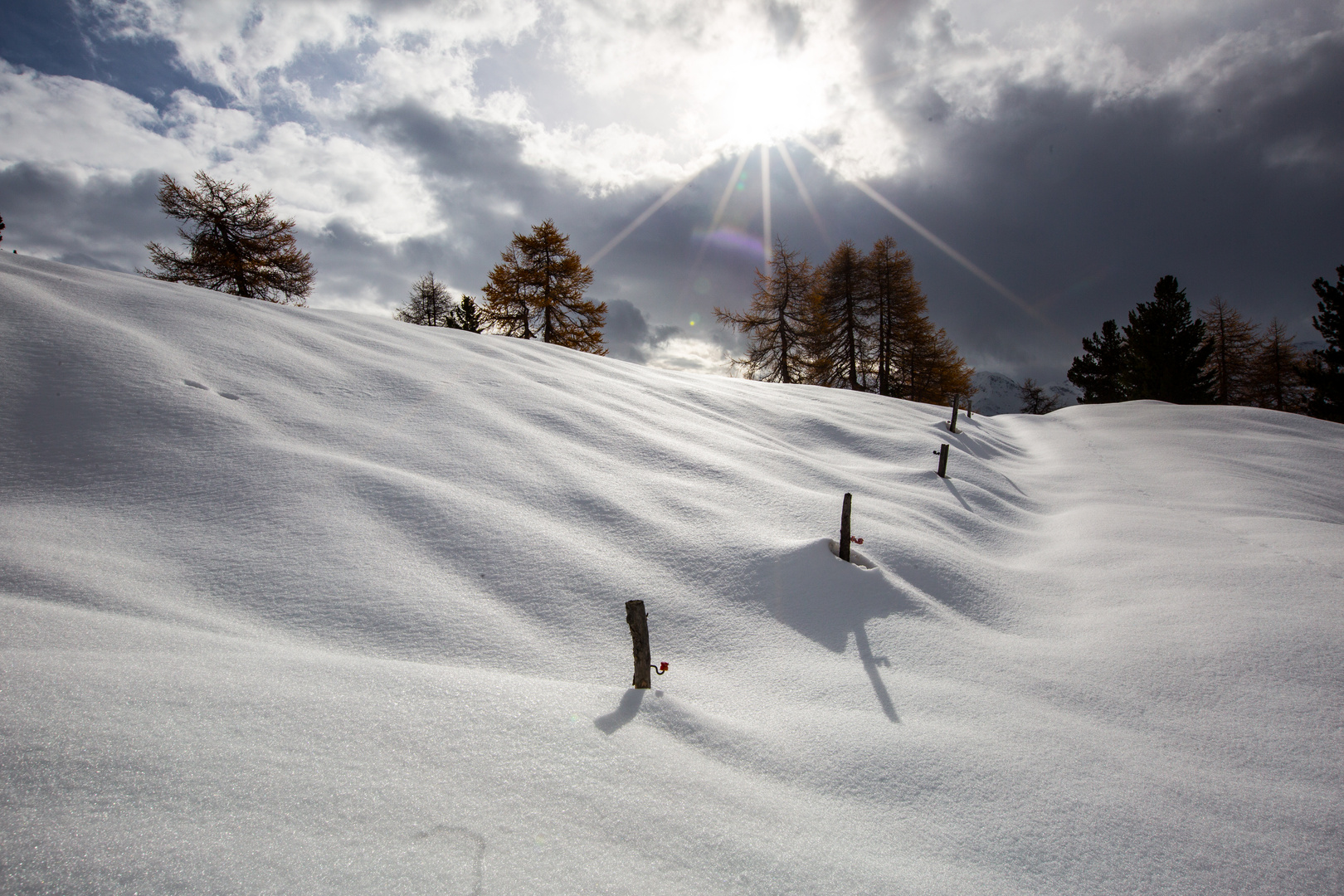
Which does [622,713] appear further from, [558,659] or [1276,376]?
[1276,376]

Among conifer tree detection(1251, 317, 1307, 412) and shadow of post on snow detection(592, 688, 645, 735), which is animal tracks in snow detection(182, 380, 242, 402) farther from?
conifer tree detection(1251, 317, 1307, 412)

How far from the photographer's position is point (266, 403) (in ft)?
19.5

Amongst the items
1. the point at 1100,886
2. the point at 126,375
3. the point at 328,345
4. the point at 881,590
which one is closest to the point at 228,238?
the point at 328,345

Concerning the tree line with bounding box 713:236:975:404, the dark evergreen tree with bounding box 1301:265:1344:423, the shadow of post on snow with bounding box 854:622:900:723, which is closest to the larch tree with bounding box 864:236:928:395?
the tree line with bounding box 713:236:975:404

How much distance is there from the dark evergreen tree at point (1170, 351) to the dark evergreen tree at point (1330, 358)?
3.54 metres

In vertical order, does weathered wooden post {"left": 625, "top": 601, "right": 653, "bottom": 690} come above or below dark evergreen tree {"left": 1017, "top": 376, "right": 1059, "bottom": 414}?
below

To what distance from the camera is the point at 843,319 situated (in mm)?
26219

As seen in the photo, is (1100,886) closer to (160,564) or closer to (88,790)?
(88,790)

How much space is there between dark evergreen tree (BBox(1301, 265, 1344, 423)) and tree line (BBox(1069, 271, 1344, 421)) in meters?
0.03

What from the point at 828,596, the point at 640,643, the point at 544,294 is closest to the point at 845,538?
the point at 828,596

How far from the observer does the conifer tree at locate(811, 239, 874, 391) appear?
2586cm

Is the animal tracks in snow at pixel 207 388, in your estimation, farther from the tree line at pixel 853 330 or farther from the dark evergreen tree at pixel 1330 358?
the dark evergreen tree at pixel 1330 358

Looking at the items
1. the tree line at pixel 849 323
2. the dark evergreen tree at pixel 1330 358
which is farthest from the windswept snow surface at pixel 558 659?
the dark evergreen tree at pixel 1330 358

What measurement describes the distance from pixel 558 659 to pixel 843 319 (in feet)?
85.1
